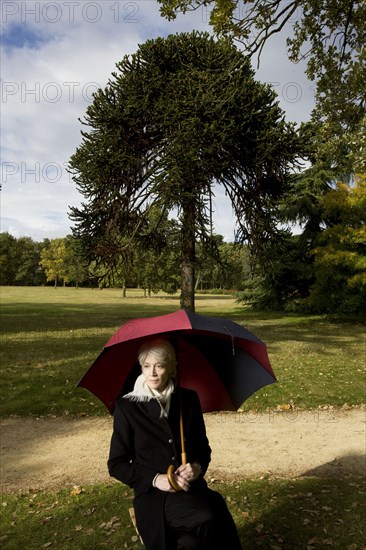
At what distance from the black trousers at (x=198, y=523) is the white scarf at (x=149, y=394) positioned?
1.83ft

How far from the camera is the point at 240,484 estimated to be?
5277mm

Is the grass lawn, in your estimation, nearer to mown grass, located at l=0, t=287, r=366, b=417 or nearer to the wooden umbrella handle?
mown grass, located at l=0, t=287, r=366, b=417

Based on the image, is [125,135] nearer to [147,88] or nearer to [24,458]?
[147,88]

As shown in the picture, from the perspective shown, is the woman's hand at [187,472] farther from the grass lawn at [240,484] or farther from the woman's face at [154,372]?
the grass lawn at [240,484]

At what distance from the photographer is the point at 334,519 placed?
14.4 ft

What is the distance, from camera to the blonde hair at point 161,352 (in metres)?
2.94

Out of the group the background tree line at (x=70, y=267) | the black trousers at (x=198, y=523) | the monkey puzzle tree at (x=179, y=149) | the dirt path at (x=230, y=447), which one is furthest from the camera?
the background tree line at (x=70, y=267)

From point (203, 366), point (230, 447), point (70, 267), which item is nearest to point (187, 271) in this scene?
point (230, 447)

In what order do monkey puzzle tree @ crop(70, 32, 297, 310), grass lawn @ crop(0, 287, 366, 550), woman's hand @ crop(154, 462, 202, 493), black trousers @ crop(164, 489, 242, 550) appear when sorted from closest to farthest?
black trousers @ crop(164, 489, 242, 550), woman's hand @ crop(154, 462, 202, 493), grass lawn @ crop(0, 287, 366, 550), monkey puzzle tree @ crop(70, 32, 297, 310)

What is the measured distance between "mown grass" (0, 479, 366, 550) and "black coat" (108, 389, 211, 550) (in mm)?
1572

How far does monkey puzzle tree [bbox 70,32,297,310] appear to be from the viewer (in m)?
13.9

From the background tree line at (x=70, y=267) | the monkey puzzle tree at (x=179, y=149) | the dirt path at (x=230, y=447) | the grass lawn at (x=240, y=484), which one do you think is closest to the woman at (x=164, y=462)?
the grass lawn at (x=240, y=484)

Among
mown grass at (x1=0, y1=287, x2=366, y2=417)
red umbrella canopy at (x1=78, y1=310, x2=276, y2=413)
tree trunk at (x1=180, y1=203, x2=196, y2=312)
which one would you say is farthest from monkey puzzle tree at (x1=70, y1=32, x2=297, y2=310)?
red umbrella canopy at (x1=78, y1=310, x2=276, y2=413)

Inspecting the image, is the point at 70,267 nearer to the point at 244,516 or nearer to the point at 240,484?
the point at 240,484
